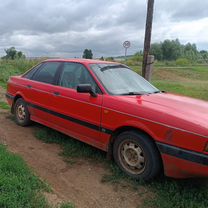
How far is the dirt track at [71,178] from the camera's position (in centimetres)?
366

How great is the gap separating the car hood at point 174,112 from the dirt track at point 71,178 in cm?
101

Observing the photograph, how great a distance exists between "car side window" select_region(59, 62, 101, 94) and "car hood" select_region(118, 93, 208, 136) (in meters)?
0.86

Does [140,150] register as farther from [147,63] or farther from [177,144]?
[147,63]

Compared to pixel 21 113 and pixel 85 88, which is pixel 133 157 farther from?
pixel 21 113

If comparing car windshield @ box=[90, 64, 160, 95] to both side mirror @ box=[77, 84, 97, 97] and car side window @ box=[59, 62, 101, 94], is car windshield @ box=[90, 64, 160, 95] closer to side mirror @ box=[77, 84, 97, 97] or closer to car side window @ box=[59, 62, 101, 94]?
car side window @ box=[59, 62, 101, 94]

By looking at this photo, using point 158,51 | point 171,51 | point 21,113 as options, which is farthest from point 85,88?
point 171,51

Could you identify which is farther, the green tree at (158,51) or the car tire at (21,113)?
the green tree at (158,51)

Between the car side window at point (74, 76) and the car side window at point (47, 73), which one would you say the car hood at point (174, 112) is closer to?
the car side window at point (74, 76)

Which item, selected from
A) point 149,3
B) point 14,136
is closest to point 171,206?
point 14,136

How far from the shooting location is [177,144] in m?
3.64

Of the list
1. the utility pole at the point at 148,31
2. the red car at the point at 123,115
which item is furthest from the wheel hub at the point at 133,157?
the utility pole at the point at 148,31

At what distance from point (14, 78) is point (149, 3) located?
4045 millimetres

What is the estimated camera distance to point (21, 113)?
6613 millimetres

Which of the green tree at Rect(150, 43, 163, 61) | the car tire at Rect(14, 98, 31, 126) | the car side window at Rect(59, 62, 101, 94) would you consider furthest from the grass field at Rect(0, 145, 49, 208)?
the green tree at Rect(150, 43, 163, 61)
